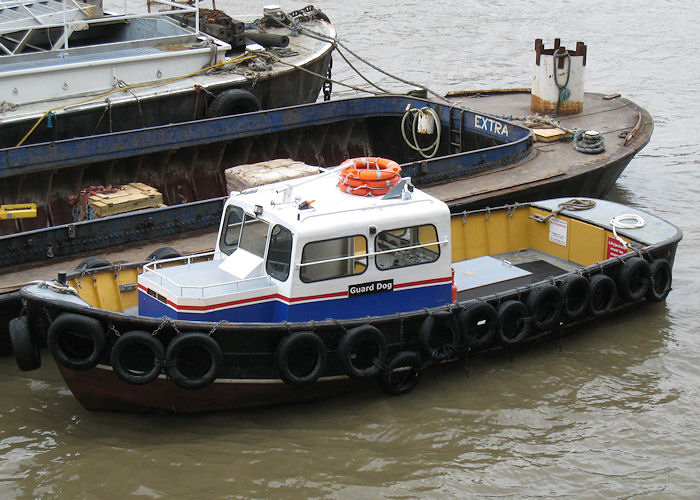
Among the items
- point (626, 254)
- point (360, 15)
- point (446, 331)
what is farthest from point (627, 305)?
point (360, 15)

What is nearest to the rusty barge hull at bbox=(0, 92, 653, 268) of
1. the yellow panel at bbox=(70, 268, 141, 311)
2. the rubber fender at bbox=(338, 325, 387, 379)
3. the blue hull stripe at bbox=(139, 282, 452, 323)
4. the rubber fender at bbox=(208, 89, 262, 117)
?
the rubber fender at bbox=(208, 89, 262, 117)

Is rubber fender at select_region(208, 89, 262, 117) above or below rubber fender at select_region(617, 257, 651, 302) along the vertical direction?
above

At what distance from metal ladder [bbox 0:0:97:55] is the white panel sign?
7.55m

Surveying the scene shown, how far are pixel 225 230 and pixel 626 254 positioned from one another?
438 centimetres

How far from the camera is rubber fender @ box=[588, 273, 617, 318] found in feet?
32.8

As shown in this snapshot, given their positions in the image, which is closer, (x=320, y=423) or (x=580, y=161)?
(x=320, y=423)

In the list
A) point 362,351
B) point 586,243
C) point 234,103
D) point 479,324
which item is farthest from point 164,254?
point 234,103

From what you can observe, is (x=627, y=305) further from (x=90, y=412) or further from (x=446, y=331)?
(x=90, y=412)

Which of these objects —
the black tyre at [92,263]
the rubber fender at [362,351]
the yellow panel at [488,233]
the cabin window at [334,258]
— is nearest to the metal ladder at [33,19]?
the black tyre at [92,263]

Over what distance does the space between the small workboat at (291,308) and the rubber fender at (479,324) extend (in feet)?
0.05

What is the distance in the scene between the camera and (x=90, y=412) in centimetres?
894

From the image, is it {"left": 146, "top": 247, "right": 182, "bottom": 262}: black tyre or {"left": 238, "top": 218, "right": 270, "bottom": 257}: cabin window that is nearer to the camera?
{"left": 238, "top": 218, "right": 270, "bottom": 257}: cabin window

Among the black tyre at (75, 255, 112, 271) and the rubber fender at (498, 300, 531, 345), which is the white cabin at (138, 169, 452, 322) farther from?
the black tyre at (75, 255, 112, 271)

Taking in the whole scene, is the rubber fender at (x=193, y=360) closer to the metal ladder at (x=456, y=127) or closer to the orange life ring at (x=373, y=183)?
the orange life ring at (x=373, y=183)
